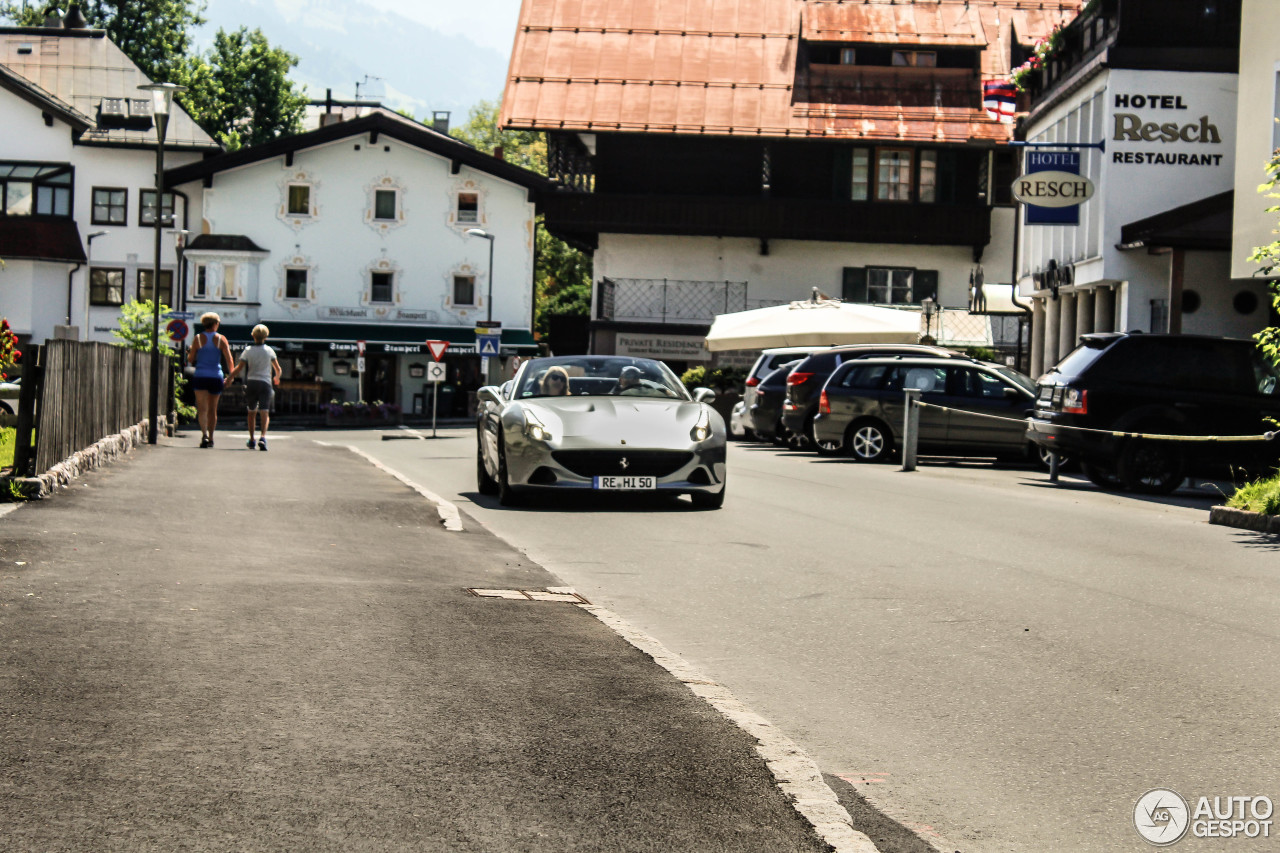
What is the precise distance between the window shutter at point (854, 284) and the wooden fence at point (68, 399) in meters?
35.2

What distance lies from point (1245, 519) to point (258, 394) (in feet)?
44.9

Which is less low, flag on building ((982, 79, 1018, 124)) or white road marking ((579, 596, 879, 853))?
flag on building ((982, 79, 1018, 124))

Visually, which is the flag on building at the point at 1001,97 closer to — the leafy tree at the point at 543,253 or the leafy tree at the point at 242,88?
the leafy tree at the point at 543,253

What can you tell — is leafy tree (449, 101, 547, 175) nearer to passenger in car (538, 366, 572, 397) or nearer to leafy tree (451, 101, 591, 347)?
leafy tree (451, 101, 591, 347)

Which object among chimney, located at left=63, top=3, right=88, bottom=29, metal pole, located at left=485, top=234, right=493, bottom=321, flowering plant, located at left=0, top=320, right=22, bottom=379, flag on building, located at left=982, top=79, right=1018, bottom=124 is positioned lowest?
flowering plant, located at left=0, top=320, right=22, bottom=379

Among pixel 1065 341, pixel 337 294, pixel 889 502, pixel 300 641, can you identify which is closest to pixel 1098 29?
pixel 1065 341

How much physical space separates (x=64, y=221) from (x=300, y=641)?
61649 mm

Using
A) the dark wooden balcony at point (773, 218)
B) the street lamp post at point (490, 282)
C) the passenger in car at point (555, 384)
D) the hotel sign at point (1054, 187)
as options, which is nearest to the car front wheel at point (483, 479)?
the passenger in car at point (555, 384)

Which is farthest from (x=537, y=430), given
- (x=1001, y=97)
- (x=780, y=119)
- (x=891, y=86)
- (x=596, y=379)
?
(x=891, y=86)

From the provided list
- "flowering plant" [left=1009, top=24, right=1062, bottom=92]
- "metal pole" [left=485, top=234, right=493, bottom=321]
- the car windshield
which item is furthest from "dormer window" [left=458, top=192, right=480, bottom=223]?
the car windshield

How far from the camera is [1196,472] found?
18.4 m

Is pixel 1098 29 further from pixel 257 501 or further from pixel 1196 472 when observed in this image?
pixel 257 501

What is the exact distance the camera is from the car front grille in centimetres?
1426

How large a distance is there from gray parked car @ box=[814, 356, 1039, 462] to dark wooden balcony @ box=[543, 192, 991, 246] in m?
27.8
